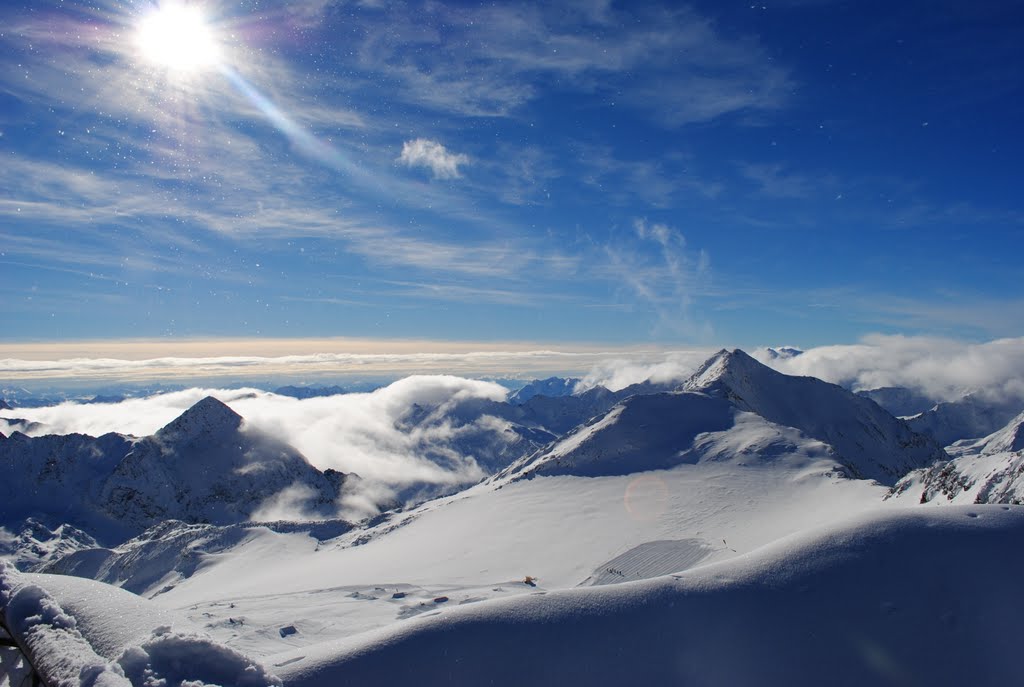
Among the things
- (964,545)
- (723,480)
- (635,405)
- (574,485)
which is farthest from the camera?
(635,405)

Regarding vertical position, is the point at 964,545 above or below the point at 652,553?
above

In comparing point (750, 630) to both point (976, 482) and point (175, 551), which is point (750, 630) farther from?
point (175, 551)

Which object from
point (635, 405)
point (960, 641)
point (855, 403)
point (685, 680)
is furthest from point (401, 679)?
point (855, 403)

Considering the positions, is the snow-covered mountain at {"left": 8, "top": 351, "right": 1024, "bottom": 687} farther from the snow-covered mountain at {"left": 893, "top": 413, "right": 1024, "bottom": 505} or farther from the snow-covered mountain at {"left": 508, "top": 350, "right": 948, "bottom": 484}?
the snow-covered mountain at {"left": 893, "top": 413, "right": 1024, "bottom": 505}

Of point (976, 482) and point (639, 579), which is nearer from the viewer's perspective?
point (639, 579)

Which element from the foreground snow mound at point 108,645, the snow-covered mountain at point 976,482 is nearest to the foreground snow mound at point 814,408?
the snow-covered mountain at point 976,482

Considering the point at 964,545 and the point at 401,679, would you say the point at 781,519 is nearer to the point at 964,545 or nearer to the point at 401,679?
the point at 964,545

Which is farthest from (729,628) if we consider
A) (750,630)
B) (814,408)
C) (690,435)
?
(814,408)

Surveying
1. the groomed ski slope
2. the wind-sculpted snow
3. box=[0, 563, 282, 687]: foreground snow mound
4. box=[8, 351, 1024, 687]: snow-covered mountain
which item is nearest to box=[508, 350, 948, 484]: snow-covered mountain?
box=[8, 351, 1024, 687]: snow-covered mountain
